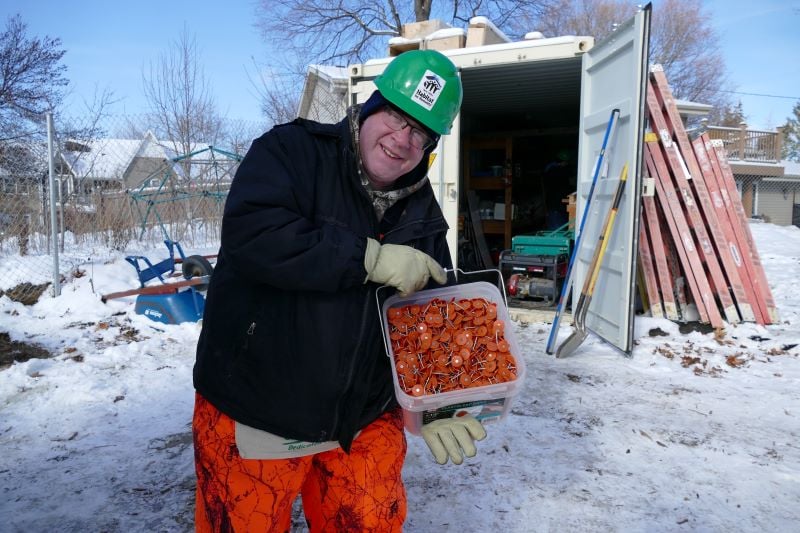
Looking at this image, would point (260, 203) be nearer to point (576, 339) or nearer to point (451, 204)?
point (576, 339)

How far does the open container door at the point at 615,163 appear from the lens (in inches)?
198

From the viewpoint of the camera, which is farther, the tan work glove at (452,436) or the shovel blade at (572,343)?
the shovel blade at (572,343)

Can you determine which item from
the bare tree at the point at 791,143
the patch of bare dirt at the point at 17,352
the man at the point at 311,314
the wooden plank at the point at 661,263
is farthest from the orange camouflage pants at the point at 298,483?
the bare tree at the point at 791,143

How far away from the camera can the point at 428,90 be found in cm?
171

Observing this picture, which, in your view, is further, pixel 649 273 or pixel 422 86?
pixel 649 273

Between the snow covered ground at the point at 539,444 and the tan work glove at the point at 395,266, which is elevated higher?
the tan work glove at the point at 395,266

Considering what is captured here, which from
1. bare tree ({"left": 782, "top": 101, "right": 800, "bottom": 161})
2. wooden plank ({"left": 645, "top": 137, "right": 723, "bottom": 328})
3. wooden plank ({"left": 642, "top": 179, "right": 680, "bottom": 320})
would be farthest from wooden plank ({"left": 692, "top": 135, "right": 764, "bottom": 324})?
bare tree ({"left": 782, "top": 101, "right": 800, "bottom": 161})

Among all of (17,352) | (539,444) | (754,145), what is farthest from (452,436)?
(754,145)

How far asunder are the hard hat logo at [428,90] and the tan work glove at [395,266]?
1.48ft

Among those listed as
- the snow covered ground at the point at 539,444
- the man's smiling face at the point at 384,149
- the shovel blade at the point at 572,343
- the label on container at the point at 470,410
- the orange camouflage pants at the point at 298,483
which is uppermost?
the man's smiling face at the point at 384,149

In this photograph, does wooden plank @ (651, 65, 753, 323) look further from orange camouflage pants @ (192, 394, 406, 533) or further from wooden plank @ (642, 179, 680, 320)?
orange camouflage pants @ (192, 394, 406, 533)

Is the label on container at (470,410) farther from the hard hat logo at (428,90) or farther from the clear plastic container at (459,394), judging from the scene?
the hard hat logo at (428,90)

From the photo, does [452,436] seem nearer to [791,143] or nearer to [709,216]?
[709,216]

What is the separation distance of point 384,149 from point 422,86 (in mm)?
224
